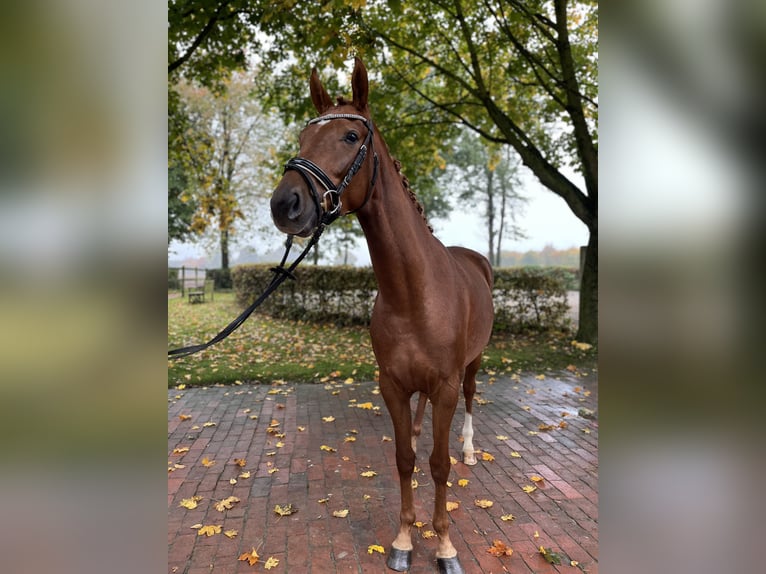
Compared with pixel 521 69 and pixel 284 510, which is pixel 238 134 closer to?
pixel 521 69

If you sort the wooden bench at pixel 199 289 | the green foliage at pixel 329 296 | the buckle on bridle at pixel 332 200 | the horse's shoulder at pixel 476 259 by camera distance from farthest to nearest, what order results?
the wooden bench at pixel 199 289 < the green foliage at pixel 329 296 < the horse's shoulder at pixel 476 259 < the buckle on bridle at pixel 332 200

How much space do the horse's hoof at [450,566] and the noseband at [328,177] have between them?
210 centimetres

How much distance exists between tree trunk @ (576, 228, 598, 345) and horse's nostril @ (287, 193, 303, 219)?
7.96m

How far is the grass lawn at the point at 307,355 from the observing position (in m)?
7.21

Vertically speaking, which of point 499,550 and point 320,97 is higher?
point 320,97

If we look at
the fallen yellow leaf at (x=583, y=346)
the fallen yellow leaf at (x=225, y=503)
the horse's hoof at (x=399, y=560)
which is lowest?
the fallen yellow leaf at (x=225, y=503)

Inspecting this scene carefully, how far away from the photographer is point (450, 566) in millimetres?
2572

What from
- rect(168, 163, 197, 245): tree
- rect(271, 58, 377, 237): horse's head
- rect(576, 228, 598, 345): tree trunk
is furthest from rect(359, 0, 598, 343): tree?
rect(168, 163, 197, 245): tree

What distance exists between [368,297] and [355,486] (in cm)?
707

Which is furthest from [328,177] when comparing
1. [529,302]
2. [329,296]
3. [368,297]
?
[529,302]

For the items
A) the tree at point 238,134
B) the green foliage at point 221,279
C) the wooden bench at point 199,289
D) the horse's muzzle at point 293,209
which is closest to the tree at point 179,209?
the tree at point 238,134

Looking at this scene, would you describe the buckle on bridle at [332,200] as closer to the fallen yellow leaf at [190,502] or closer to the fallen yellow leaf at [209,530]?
the fallen yellow leaf at [209,530]

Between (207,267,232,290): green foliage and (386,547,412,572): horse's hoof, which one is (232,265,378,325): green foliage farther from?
(207,267,232,290): green foliage
